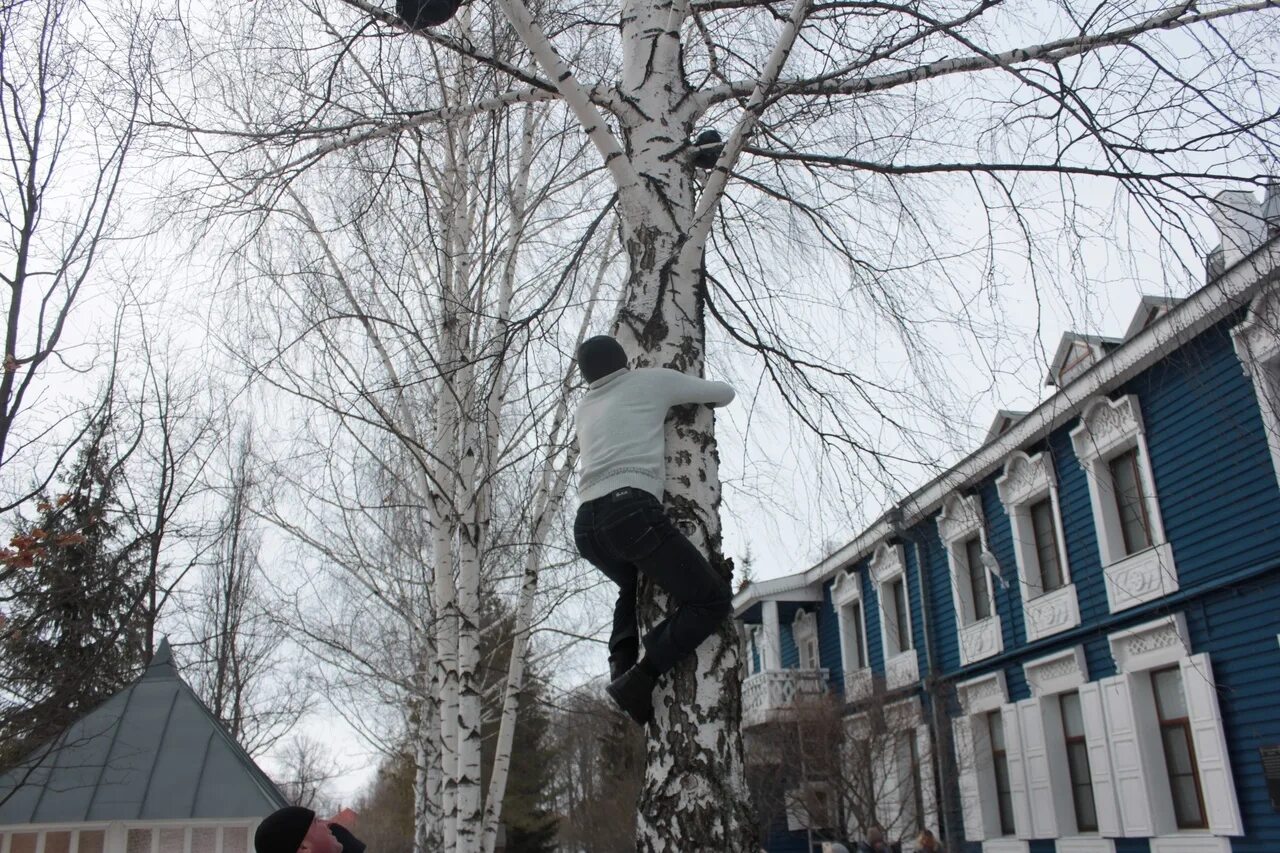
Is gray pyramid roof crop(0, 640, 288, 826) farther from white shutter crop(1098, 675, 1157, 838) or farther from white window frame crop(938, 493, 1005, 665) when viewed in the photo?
white window frame crop(938, 493, 1005, 665)

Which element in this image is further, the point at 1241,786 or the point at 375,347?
the point at 1241,786

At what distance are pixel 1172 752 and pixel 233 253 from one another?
1249 cm

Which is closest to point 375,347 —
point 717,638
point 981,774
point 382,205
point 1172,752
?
point 382,205

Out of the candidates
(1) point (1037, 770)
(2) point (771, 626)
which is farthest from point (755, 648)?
(1) point (1037, 770)

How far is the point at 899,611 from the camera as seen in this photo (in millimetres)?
20641

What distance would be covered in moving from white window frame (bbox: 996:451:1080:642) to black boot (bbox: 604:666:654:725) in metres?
12.4

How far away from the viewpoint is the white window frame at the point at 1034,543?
594 inches

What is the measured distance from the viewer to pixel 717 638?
11.7ft

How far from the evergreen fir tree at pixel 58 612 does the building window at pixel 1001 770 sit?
13.1 metres

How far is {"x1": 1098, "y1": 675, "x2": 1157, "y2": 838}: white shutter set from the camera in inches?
514

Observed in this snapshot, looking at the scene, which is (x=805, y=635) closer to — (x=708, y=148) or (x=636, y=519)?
(x=708, y=148)

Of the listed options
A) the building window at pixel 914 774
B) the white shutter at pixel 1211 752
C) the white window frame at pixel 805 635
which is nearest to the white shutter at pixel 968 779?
the building window at pixel 914 774

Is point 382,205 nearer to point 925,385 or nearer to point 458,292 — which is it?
point 458,292

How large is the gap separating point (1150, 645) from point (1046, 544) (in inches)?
119
